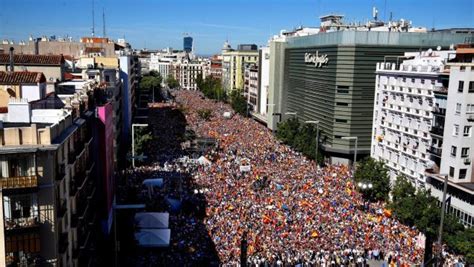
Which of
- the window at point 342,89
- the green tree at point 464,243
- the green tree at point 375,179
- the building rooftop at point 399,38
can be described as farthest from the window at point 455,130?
the building rooftop at point 399,38

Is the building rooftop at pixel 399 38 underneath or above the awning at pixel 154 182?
above

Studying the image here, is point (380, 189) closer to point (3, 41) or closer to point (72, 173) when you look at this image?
point (72, 173)

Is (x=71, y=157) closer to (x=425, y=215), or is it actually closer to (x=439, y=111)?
(x=425, y=215)

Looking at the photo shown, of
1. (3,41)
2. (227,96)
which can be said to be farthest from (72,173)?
(227,96)

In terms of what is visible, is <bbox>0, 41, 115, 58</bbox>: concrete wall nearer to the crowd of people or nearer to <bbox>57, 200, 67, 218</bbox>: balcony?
the crowd of people

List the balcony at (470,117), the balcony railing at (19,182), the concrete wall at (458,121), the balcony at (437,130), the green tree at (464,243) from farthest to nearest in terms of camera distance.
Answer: the balcony at (437,130) < the balcony at (470,117) < the concrete wall at (458,121) < the green tree at (464,243) < the balcony railing at (19,182)

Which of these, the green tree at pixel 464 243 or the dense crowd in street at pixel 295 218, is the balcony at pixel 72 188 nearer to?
the dense crowd in street at pixel 295 218

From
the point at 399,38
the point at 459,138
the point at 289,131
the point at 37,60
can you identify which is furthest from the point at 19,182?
the point at 289,131
